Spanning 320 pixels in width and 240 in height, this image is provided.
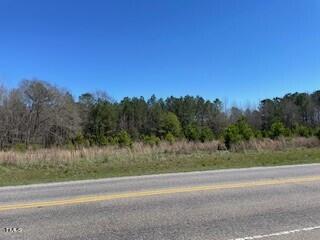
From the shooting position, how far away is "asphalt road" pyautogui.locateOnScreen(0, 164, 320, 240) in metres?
6.48

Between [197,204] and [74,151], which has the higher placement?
[74,151]

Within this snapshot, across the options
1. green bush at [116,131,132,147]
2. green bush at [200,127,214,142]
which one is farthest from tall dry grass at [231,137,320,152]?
green bush at [116,131,132,147]

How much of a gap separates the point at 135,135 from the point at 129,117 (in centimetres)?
1250

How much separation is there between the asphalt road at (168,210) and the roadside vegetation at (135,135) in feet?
15.1

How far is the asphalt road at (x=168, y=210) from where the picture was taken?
648 centimetres

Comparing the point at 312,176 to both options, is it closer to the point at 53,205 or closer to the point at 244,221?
the point at 244,221

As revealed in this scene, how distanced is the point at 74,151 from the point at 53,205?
13.8m

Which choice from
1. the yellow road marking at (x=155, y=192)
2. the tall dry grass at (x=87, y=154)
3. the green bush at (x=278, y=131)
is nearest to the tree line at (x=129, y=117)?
the green bush at (x=278, y=131)

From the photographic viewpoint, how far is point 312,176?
42.4 feet

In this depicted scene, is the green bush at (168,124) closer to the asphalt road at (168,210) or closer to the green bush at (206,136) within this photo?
the green bush at (206,136)

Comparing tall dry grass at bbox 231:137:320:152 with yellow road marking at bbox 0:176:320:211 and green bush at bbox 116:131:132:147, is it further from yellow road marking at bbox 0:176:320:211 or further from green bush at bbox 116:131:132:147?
yellow road marking at bbox 0:176:320:211

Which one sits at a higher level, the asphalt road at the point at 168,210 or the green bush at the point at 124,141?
the green bush at the point at 124,141

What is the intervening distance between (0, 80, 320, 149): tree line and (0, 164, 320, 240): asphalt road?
18825 millimetres

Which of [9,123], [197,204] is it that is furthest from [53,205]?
[9,123]
